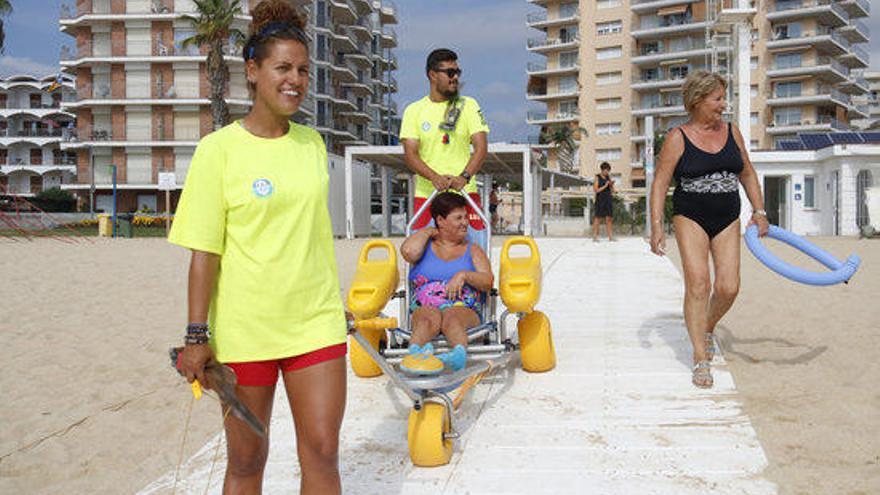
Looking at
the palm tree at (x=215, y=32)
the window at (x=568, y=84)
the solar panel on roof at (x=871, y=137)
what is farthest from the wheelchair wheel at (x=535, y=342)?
the window at (x=568, y=84)

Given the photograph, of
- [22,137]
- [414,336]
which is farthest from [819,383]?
[22,137]

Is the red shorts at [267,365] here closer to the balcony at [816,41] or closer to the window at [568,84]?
the balcony at [816,41]

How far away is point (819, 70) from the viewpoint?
6209 centimetres

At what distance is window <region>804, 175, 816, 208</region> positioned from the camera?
32484 mm

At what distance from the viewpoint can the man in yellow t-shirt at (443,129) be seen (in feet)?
17.9

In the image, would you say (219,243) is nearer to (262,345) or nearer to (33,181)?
(262,345)

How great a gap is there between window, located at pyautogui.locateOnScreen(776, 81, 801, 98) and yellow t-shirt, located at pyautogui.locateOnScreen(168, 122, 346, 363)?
225 ft

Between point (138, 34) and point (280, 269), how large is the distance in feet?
180

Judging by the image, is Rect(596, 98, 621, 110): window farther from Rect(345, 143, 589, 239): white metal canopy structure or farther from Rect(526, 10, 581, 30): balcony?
Rect(345, 143, 589, 239): white metal canopy structure

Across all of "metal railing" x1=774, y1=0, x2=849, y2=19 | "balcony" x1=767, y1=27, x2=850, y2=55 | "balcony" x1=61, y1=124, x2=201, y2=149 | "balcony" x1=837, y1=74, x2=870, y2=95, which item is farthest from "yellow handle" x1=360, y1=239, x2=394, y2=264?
"balcony" x1=837, y1=74, x2=870, y2=95

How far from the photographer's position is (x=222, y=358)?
2.47 m

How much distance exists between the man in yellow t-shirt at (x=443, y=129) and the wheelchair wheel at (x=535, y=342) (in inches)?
38.1

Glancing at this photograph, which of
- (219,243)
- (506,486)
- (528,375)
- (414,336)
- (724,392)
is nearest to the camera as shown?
(219,243)

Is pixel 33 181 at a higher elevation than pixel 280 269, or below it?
higher
